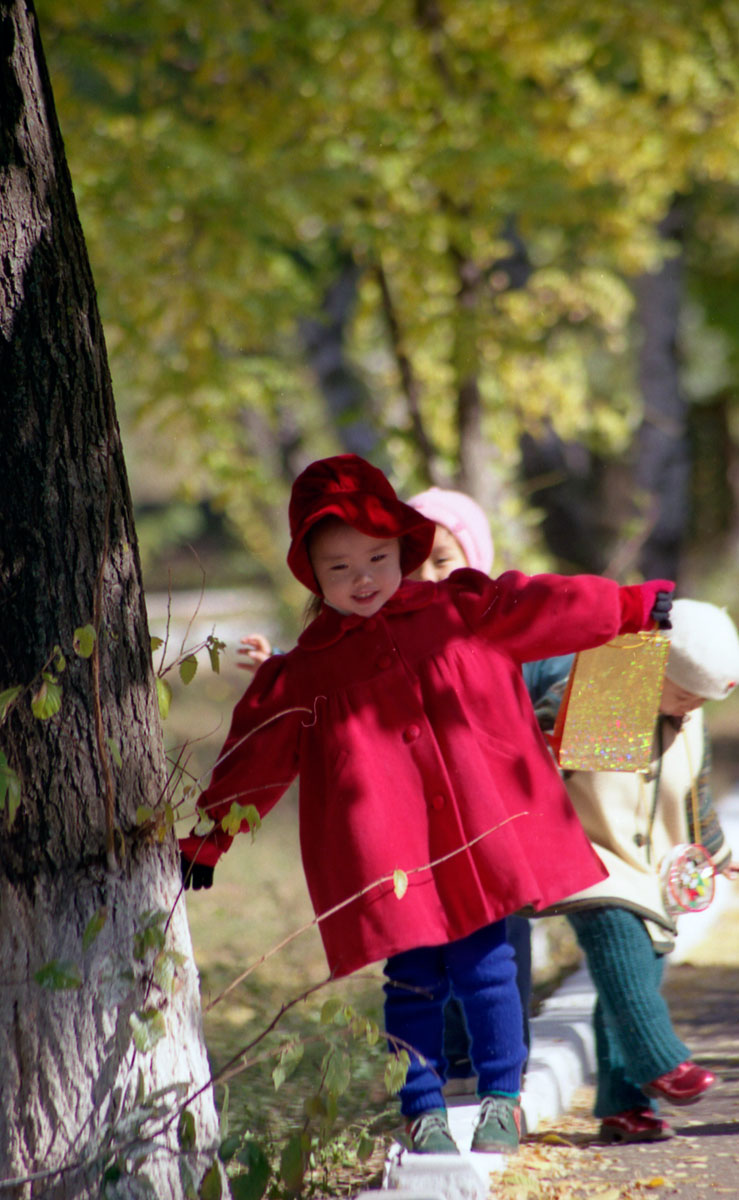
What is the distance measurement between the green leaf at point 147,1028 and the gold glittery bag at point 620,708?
1.21m

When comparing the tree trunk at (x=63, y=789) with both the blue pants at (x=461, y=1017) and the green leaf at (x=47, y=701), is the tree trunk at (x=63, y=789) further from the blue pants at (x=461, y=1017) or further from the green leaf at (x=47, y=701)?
the blue pants at (x=461, y=1017)

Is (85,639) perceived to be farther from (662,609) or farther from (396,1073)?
(662,609)

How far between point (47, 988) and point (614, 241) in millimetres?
6519

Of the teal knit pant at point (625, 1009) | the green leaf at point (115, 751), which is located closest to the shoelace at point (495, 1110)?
the teal knit pant at point (625, 1009)

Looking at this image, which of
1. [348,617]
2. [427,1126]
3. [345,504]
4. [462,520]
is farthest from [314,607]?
[427,1126]

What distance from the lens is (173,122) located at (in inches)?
264

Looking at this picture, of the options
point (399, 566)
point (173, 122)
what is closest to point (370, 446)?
point (173, 122)

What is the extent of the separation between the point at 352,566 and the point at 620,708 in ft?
2.48

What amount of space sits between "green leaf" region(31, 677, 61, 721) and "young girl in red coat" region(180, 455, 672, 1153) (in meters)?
0.63

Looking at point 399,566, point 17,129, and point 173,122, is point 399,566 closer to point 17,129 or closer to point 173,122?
point 17,129

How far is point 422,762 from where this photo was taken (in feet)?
9.37

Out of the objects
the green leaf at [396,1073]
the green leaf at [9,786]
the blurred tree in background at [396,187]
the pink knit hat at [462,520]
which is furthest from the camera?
the blurred tree in background at [396,187]

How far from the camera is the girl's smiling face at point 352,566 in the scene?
286cm

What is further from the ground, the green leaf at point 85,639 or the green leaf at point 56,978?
the green leaf at point 85,639
